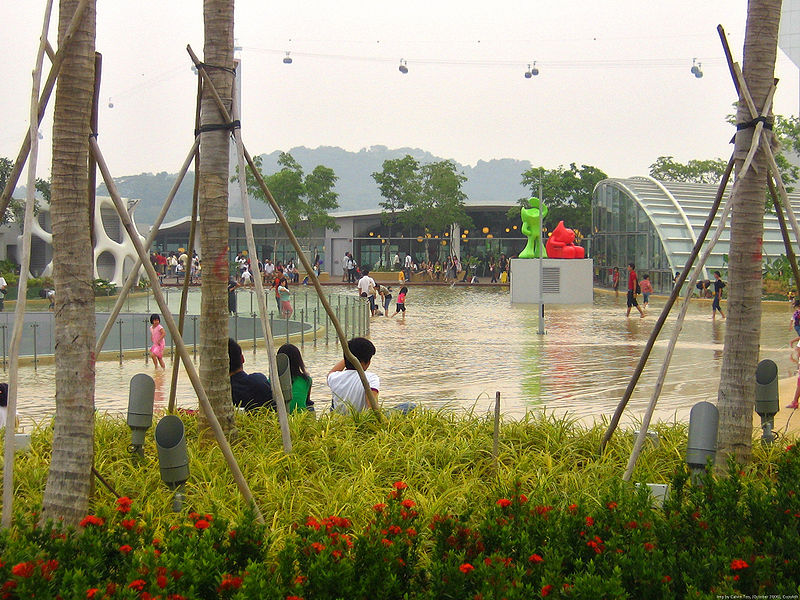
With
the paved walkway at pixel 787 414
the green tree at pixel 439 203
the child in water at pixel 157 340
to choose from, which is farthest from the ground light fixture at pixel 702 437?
the green tree at pixel 439 203

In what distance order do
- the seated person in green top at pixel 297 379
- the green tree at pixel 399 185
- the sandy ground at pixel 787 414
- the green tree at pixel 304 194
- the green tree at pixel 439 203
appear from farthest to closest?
the green tree at pixel 399 185
the green tree at pixel 439 203
the green tree at pixel 304 194
the sandy ground at pixel 787 414
the seated person in green top at pixel 297 379

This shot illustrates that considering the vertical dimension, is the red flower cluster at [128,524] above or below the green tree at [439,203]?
below

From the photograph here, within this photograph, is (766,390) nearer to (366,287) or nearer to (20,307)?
(20,307)

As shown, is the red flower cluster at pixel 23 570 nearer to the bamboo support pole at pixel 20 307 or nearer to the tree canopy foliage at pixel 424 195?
the bamboo support pole at pixel 20 307

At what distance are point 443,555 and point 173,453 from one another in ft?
5.30

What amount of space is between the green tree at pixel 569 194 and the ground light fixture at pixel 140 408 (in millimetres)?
52472

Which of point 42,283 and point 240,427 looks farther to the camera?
point 42,283

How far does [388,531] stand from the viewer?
404 cm

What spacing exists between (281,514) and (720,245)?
3740 cm

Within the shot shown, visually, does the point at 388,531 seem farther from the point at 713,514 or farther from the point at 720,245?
the point at 720,245

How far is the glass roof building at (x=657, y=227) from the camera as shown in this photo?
3834cm

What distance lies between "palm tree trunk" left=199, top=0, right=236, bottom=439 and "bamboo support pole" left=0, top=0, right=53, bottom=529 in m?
1.46

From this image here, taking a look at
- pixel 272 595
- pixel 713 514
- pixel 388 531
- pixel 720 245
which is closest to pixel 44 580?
pixel 272 595

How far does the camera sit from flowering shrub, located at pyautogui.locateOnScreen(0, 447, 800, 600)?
3502mm
